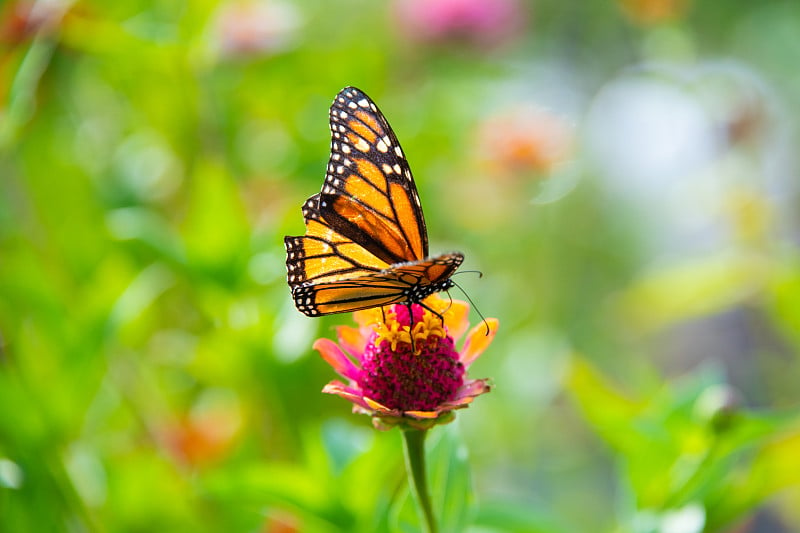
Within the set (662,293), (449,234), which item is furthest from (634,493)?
(449,234)

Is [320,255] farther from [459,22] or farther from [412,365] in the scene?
[459,22]

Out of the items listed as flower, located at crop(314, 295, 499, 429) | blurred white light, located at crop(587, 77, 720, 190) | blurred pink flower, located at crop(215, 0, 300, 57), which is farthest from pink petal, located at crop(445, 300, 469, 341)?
blurred white light, located at crop(587, 77, 720, 190)

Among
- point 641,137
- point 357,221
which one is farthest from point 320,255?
point 641,137

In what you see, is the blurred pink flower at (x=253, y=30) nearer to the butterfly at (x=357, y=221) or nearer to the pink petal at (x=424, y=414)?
the butterfly at (x=357, y=221)

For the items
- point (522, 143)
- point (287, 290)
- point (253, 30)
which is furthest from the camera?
point (522, 143)

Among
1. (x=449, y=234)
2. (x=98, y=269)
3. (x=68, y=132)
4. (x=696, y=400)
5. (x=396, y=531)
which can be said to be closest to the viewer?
(x=396, y=531)

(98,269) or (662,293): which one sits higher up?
(662,293)

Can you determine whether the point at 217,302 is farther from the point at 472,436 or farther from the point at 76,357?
the point at 472,436
